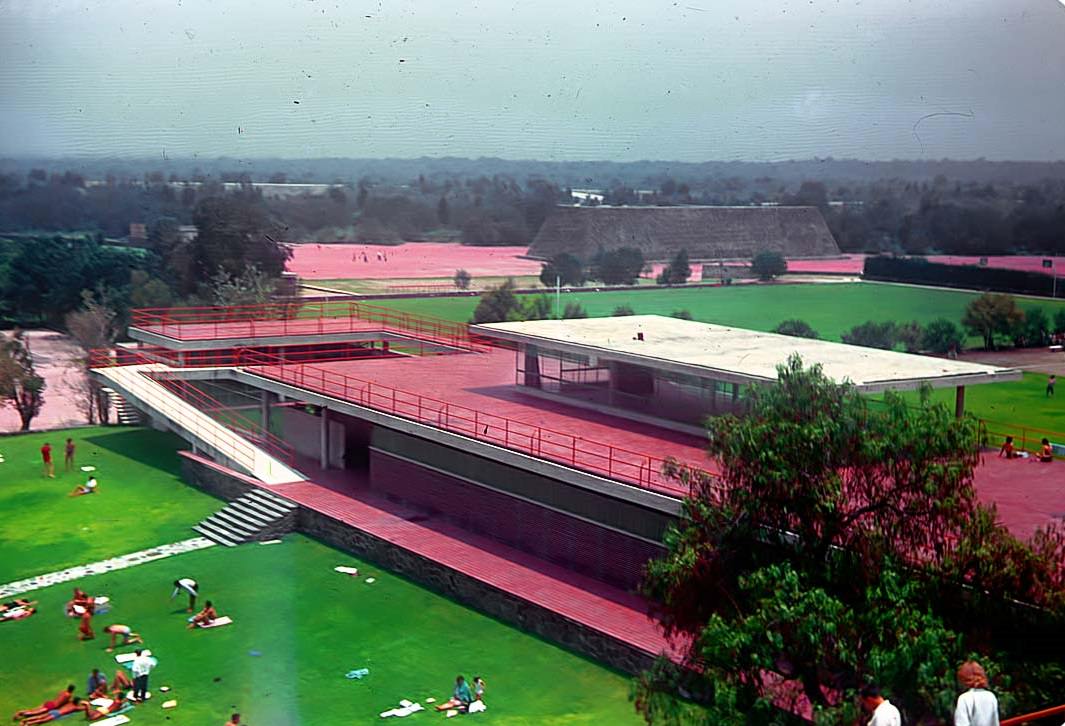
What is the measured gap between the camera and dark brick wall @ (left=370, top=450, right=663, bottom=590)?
32.0 feet

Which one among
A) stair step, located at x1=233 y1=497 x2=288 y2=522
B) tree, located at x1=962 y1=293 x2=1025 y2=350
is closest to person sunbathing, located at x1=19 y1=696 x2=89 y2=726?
stair step, located at x1=233 y1=497 x2=288 y2=522

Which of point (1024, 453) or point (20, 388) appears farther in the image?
point (20, 388)

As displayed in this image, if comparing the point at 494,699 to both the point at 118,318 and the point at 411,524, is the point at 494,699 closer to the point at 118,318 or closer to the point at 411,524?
the point at 411,524

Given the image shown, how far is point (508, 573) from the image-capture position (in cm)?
1017

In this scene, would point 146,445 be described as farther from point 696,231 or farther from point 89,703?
point 696,231

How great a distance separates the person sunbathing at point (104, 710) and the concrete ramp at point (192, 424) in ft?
16.4

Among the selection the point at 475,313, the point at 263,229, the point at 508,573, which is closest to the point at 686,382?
the point at 508,573

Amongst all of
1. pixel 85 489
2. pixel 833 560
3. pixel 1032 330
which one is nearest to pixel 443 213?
pixel 1032 330

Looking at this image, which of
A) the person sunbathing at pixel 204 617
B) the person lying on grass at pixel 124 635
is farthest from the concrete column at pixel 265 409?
the person lying on grass at pixel 124 635

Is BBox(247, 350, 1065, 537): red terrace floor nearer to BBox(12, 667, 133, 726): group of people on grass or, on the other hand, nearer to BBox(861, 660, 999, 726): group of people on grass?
BBox(12, 667, 133, 726): group of people on grass

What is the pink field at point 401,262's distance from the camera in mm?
25828

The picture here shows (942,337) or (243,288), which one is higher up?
(243,288)

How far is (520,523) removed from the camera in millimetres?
10875

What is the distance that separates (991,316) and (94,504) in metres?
12.7
